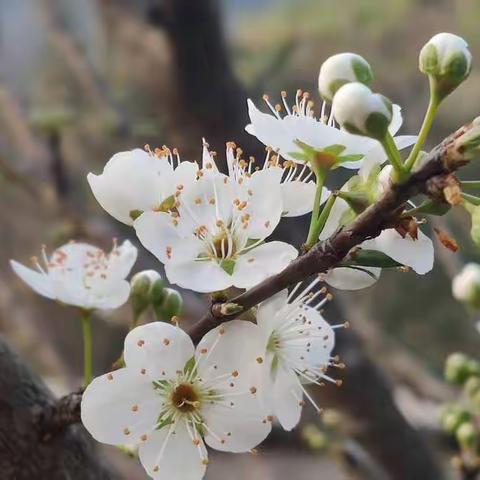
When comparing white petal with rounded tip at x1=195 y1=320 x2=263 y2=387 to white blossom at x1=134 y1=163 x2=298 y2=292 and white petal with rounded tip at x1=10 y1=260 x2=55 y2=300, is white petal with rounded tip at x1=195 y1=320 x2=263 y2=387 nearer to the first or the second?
white blossom at x1=134 y1=163 x2=298 y2=292

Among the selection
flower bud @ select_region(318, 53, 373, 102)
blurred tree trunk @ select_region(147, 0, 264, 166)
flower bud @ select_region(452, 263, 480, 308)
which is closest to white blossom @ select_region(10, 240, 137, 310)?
flower bud @ select_region(318, 53, 373, 102)

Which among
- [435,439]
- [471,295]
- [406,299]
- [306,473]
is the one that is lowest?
[306,473]

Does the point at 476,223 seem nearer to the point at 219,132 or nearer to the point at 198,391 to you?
the point at 198,391

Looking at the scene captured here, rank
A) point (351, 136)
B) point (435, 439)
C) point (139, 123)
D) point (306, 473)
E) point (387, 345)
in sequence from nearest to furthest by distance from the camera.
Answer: point (351, 136) < point (435, 439) < point (139, 123) < point (387, 345) < point (306, 473)

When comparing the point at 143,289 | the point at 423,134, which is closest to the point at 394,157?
the point at 423,134

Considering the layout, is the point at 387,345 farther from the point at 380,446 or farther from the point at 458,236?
the point at 380,446

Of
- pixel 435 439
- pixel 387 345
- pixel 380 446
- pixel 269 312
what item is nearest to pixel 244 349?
pixel 269 312

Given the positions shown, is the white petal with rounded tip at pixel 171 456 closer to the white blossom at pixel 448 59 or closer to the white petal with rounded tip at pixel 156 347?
the white petal with rounded tip at pixel 156 347
